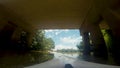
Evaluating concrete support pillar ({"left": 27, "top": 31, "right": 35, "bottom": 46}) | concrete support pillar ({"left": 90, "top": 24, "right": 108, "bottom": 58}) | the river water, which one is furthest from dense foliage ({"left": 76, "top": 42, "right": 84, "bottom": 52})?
concrete support pillar ({"left": 27, "top": 31, "right": 35, "bottom": 46})

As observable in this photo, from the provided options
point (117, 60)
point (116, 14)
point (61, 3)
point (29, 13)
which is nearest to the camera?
point (116, 14)

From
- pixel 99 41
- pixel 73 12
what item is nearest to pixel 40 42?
pixel 99 41

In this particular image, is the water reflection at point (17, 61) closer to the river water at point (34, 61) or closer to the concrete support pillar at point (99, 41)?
the river water at point (34, 61)

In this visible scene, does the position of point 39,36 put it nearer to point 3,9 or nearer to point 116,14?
point 3,9

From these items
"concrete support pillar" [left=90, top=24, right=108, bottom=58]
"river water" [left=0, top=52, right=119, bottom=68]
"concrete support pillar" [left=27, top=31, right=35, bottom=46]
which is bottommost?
"river water" [left=0, top=52, right=119, bottom=68]

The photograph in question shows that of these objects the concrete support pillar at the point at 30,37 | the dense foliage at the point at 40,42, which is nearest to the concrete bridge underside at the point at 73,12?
the concrete support pillar at the point at 30,37

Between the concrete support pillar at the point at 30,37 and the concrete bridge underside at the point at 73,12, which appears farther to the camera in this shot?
the concrete support pillar at the point at 30,37

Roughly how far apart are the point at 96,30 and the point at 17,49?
7.62 metres

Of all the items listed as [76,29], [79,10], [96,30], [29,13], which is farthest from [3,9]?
[76,29]

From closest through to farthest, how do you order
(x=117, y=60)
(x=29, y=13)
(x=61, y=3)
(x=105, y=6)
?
(x=105, y=6) < (x=61, y=3) < (x=117, y=60) < (x=29, y=13)

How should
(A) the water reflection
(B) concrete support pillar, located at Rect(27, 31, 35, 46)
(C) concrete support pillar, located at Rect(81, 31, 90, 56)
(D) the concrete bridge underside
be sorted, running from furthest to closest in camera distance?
(B) concrete support pillar, located at Rect(27, 31, 35, 46) → (C) concrete support pillar, located at Rect(81, 31, 90, 56) → (A) the water reflection → (D) the concrete bridge underside

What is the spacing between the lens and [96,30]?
12094 millimetres

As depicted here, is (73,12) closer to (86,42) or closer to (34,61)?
(34,61)

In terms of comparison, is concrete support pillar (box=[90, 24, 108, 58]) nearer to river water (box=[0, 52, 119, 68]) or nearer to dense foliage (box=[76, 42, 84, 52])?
river water (box=[0, 52, 119, 68])
